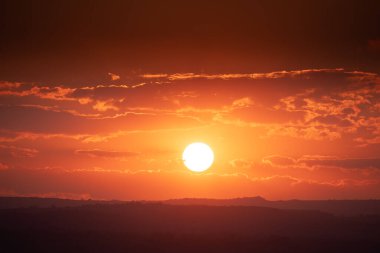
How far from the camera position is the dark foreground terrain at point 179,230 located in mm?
81744

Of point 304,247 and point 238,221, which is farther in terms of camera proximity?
point 238,221

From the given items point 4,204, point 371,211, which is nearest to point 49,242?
point 4,204

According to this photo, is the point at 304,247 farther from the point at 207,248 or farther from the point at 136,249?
the point at 136,249

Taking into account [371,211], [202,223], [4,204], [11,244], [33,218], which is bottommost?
[11,244]

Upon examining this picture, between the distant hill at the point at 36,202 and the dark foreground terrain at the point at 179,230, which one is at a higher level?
the distant hill at the point at 36,202

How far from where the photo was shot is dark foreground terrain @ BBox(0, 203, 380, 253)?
268 feet

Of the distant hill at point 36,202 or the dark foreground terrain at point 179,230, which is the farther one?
the distant hill at point 36,202

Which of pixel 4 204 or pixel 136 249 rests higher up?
pixel 4 204

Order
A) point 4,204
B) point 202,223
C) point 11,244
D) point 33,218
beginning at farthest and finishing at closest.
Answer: point 4,204 → point 202,223 → point 33,218 → point 11,244

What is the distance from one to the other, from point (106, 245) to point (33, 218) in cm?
1915

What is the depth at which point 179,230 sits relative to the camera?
10525cm

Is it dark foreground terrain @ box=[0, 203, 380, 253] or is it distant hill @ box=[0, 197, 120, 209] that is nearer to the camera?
dark foreground terrain @ box=[0, 203, 380, 253]

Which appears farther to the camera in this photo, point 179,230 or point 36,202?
point 36,202

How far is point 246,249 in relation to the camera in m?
82.1
